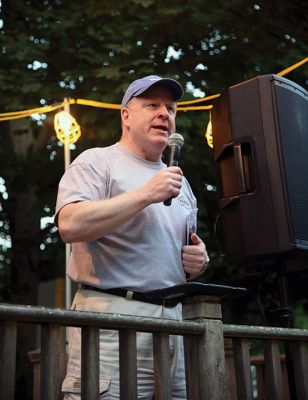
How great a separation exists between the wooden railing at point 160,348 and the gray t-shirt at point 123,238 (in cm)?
16

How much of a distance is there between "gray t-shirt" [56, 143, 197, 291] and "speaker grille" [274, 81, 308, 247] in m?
0.73

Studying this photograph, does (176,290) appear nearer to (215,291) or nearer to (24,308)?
(215,291)

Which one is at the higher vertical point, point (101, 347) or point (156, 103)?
point (156, 103)

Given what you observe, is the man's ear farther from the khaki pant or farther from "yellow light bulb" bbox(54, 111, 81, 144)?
"yellow light bulb" bbox(54, 111, 81, 144)

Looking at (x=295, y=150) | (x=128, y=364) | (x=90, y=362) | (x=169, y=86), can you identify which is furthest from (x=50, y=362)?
(x=295, y=150)

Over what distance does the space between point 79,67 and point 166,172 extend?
4456 millimetres

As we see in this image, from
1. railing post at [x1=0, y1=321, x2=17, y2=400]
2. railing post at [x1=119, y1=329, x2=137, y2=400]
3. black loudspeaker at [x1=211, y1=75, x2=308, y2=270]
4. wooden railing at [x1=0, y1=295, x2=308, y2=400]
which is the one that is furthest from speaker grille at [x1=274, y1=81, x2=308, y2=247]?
railing post at [x1=0, y1=321, x2=17, y2=400]

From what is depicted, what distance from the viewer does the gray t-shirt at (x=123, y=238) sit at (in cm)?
207

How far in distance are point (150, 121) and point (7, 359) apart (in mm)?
1008

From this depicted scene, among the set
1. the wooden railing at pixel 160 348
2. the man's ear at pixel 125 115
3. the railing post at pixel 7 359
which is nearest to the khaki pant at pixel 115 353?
the wooden railing at pixel 160 348

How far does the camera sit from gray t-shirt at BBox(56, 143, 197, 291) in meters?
2.07

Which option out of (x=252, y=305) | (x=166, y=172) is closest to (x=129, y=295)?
(x=166, y=172)

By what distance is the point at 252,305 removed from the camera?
7.08 m

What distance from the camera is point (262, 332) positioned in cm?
218
